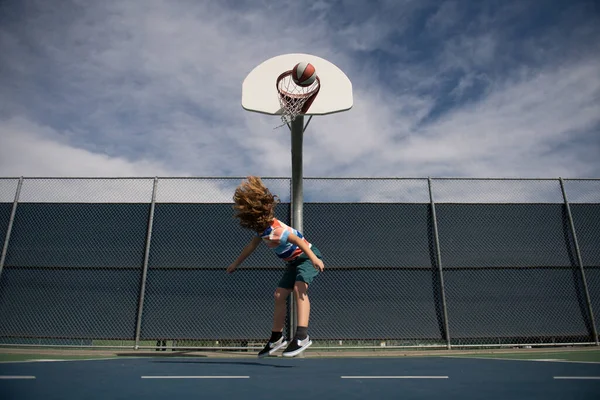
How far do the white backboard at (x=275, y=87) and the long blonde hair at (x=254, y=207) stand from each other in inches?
91.8

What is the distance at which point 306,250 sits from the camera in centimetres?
368

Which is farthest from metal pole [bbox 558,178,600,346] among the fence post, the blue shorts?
the fence post

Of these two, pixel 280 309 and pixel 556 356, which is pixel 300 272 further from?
pixel 556 356

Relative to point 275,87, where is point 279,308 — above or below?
below

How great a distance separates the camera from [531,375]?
2.71 meters

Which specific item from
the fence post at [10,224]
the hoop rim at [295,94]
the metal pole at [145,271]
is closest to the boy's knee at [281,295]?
the hoop rim at [295,94]

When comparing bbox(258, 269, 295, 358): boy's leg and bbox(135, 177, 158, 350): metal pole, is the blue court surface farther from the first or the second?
bbox(135, 177, 158, 350): metal pole

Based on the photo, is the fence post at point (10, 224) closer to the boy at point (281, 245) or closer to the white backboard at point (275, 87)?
the white backboard at point (275, 87)

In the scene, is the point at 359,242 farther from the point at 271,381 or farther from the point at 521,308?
the point at 271,381

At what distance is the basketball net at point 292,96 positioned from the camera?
5621 mm

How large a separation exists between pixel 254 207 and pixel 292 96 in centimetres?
262

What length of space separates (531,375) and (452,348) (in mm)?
3570

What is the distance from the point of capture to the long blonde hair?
375 centimetres

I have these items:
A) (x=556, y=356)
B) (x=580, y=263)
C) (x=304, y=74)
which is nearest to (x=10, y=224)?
(x=304, y=74)
